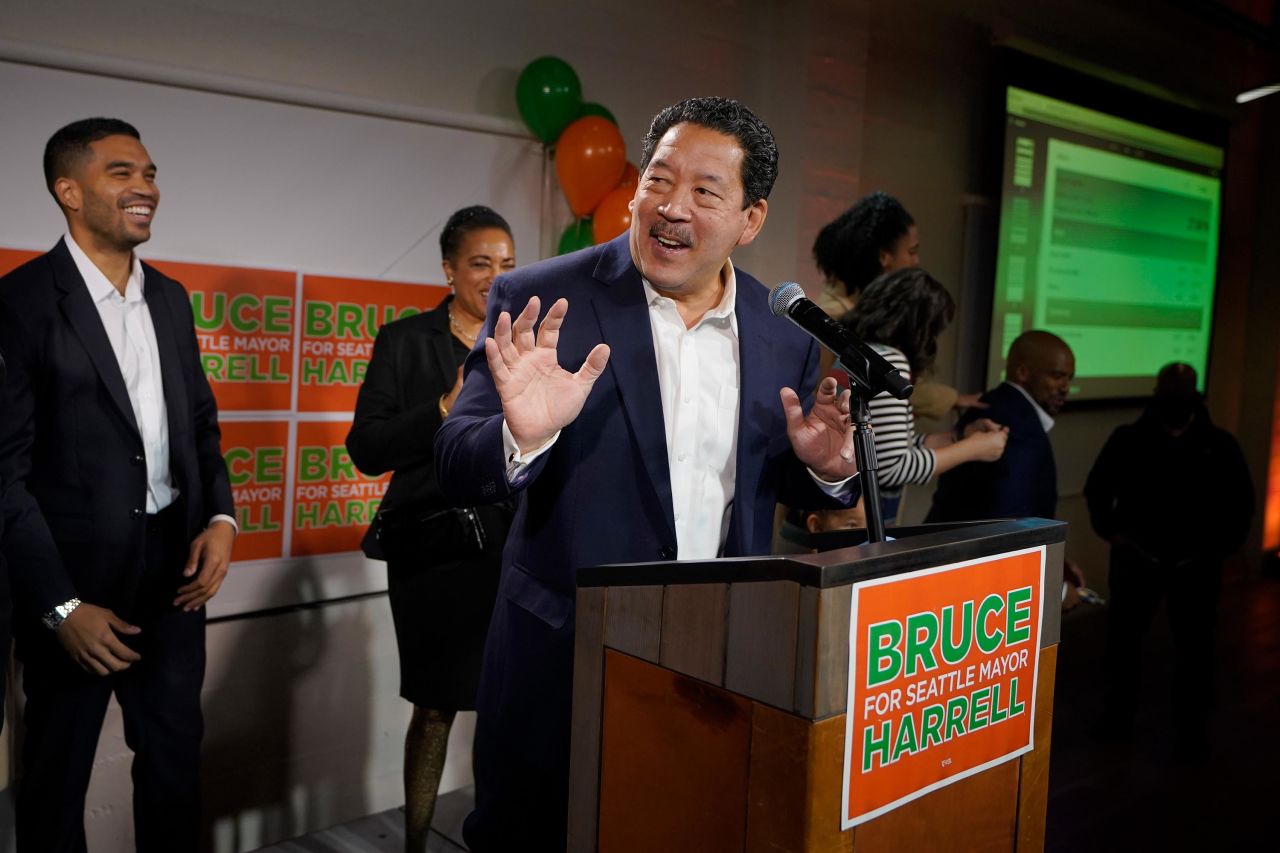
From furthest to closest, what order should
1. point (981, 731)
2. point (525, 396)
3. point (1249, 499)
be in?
1. point (1249, 499)
2. point (525, 396)
3. point (981, 731)

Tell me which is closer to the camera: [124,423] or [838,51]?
[124,423]

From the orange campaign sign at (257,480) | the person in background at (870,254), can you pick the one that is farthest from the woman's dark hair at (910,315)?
the orange campaign sign at (257,480)

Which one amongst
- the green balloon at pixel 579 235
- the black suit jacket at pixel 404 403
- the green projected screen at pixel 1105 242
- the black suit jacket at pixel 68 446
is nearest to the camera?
the black suit jacket at pixel 68 446

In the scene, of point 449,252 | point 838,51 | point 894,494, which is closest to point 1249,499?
point 894,494

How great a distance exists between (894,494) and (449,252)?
1.28 meters

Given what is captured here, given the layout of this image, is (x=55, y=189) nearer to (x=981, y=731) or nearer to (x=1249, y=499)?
(x=981, y=731)

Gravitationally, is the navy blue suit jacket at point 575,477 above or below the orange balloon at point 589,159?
below

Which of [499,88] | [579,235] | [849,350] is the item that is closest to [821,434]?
[849,350]

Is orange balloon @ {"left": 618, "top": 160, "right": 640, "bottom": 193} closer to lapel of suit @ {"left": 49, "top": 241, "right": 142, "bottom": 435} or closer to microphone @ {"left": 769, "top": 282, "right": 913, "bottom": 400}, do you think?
lapel of suit @ {"left": 49, "top": 241, "right": 142, "bottom": 435}

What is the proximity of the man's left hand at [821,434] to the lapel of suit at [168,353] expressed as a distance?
4.49ft

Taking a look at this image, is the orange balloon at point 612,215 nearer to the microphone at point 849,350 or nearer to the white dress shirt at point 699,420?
the white dress shirt at point 699,420

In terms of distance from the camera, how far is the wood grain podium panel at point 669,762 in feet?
3.62

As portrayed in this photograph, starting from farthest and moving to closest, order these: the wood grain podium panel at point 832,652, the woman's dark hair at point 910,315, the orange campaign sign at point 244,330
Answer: the orange campaign sign at point 244,330
the woman's dark hair at point 910,315
the wood grain podium panel at point 832,652

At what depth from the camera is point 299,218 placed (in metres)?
2.91
